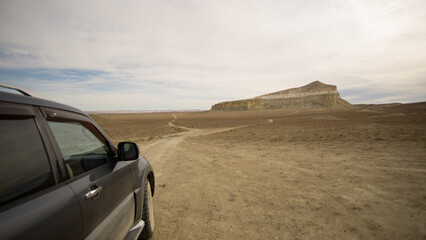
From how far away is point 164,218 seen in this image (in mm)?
3346

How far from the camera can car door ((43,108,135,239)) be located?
1.47m

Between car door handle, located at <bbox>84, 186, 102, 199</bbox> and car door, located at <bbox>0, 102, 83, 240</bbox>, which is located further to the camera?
car door handle, located at <bbox>84, 186, 102, 199</bbox>

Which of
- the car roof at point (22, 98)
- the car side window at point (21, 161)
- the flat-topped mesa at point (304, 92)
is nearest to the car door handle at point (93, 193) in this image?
the car side window at point (21, 161)

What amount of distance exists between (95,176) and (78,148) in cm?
71

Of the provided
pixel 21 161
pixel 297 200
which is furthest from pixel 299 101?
pixel 21 161

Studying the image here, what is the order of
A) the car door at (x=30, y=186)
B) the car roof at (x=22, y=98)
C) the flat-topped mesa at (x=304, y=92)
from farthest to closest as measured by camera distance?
the flat-topped mesa at (x=304, y=92), the car roof at (x=22, y=98), the car door at (x=30, y=186)

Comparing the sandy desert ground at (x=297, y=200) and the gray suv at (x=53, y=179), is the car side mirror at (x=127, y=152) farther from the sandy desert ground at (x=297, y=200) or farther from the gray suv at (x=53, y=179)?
the sandy desert ground at (x=297, y=200)

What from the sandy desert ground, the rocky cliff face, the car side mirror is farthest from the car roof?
the rocky cliff face

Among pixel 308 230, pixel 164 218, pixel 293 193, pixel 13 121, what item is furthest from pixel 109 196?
pixel 293 193

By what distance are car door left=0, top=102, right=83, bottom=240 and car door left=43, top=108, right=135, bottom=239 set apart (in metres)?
0.10

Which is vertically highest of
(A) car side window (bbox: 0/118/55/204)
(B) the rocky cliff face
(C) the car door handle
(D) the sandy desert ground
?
(B) the rocky cliff face

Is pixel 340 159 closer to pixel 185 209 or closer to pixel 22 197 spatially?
pixel 185 209

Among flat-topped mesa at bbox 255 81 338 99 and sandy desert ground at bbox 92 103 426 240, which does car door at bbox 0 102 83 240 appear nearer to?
sandy desert ground at bbox 92 103 426 240

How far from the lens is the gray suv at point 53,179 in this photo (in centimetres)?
103
